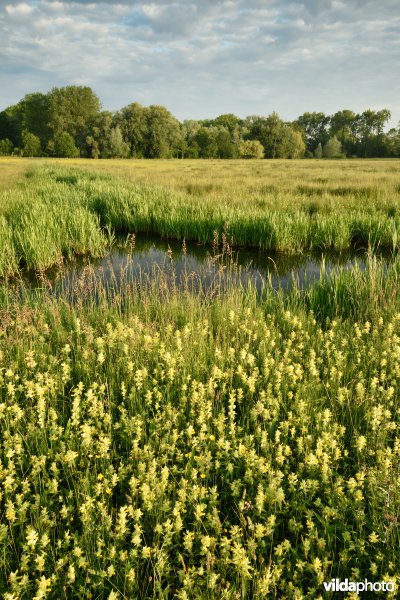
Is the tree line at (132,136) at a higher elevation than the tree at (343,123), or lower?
lower

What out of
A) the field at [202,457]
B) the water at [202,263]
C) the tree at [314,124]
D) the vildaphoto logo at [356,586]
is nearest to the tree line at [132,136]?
the tree at [314,124]

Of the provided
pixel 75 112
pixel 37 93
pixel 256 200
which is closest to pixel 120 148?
pixel 75 112

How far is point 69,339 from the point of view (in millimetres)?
4746

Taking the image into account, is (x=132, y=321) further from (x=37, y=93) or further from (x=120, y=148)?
(x=37, y=93)

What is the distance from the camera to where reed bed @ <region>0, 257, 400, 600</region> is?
2277 mm

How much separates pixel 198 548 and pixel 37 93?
134 m

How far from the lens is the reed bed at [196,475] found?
89.7 inches

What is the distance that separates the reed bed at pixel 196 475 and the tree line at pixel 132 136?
82.1 m

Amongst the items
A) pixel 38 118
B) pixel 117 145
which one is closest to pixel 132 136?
pixel 117 145

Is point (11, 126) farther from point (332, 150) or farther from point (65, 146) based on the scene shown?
point (332, 150)

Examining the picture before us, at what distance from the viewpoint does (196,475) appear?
2.68m

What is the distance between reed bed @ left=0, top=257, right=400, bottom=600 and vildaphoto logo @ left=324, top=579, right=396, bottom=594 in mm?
48

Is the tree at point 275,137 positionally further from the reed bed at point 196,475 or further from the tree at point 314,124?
the reed bed at point 196,475

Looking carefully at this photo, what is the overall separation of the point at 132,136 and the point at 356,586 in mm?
93396
